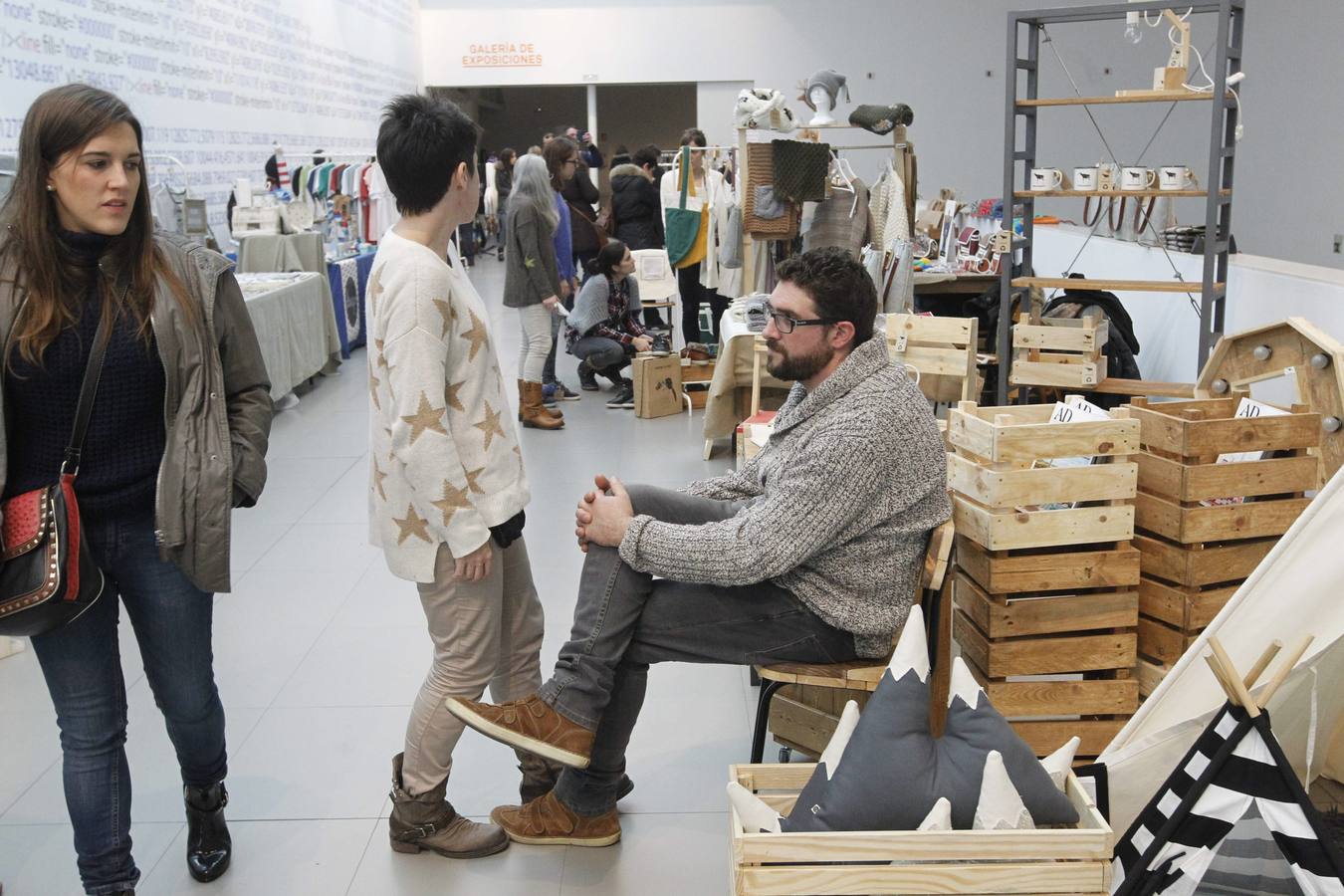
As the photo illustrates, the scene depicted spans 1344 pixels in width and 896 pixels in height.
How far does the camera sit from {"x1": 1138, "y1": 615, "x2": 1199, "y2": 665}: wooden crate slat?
271cm

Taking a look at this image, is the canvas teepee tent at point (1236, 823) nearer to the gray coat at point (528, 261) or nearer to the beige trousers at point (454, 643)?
the beige trousers at point (454, 643)

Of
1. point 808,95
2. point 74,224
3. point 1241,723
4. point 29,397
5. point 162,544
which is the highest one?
point 808,95

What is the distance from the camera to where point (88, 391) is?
1952 mm

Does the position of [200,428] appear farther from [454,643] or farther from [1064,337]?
[1064,337]

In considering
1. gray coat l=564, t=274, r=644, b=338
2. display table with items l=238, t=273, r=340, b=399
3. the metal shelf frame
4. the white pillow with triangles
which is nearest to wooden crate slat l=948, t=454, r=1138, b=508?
the white pillow with triangles

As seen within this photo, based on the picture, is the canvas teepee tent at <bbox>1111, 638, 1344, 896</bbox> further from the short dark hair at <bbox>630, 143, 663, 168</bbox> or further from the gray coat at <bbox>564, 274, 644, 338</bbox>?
the short dark hair at <bbox>630, 143, 663, 168</bbox>

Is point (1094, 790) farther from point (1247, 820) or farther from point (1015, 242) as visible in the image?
point (1015, 242)

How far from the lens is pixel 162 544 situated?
2027 mm

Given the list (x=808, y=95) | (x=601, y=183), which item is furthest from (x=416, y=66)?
(x=808, y=95)

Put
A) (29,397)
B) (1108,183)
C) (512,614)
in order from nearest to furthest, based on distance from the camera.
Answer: (29,397), (512,614), (1108,183)

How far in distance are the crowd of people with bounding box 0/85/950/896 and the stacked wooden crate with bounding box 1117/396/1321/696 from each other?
686mm

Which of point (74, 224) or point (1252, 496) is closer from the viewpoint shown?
point (74, 224)

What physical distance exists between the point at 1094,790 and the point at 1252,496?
1.10m

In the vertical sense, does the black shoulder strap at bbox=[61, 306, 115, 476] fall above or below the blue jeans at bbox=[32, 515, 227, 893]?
above
